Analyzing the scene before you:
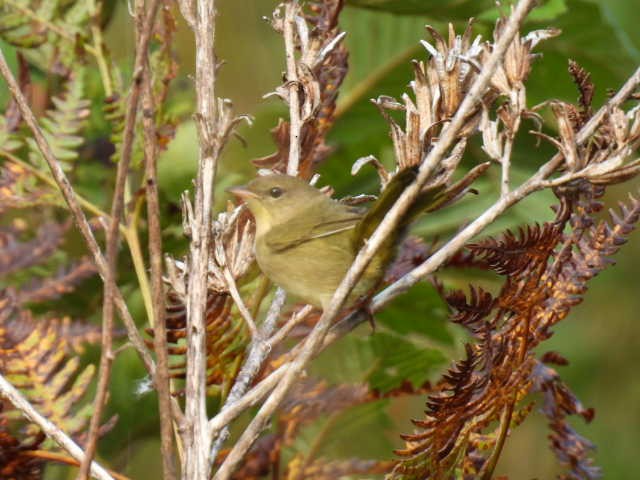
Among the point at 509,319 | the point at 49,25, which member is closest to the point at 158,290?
the point at 509,319

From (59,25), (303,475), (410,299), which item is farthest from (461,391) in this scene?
(59,25)

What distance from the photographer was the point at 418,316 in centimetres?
86

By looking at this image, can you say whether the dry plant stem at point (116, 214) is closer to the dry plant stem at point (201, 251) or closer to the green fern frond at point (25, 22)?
the dry plant stem at point (201, 251)

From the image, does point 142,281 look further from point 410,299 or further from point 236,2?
point 236,2

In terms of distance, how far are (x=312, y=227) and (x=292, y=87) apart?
0.59ft

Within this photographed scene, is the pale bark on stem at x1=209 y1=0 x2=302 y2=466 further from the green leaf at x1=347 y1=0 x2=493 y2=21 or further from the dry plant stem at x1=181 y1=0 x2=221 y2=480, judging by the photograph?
the green leaf at x1=347 y1=0 x2=493 y2=21

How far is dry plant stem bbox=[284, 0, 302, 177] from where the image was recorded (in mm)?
607

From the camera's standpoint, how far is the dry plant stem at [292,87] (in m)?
0.61

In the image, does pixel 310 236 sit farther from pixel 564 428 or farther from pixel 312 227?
pixel 564 428

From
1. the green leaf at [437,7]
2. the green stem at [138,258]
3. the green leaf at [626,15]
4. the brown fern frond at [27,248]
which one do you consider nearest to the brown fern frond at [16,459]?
the green stem at [138,258]

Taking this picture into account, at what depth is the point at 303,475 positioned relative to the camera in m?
0.66

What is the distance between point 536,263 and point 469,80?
109 mm

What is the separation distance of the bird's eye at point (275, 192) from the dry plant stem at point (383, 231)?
11.8 inches

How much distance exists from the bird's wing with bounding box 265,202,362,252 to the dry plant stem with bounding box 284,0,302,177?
98mm
